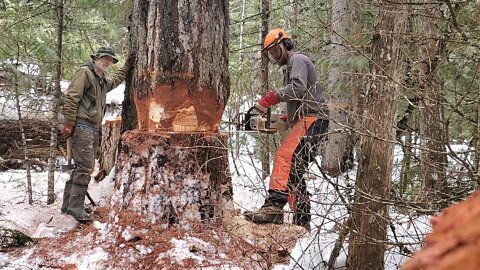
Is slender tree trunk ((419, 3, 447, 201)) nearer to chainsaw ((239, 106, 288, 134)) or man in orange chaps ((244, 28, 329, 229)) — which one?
man in orange chaps ((244, 28, 329, 229))

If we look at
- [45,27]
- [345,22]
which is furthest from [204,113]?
[345,22]

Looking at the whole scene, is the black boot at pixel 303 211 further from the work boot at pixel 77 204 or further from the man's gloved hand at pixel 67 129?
the man's gloved hand at pixel 67 129

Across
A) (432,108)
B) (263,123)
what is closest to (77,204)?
(263,123)

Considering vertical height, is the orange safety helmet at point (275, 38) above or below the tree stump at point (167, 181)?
above

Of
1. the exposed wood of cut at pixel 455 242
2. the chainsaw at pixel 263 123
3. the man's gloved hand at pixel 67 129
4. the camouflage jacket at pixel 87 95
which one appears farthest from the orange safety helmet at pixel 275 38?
the exposed wood of cut at pixel 455 242

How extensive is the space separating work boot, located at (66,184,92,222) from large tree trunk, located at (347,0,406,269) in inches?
123

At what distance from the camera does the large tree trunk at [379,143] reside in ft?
9.39

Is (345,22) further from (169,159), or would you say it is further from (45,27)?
(169,159)

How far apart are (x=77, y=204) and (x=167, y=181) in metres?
1.76

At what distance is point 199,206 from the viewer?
12.4 ft

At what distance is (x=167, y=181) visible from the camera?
376cm

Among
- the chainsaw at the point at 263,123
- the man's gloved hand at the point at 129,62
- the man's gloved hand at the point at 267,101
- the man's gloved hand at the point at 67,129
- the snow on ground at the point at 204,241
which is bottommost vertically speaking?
the snow on ground at the point at 204,241

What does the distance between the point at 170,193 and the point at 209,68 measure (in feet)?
3.70

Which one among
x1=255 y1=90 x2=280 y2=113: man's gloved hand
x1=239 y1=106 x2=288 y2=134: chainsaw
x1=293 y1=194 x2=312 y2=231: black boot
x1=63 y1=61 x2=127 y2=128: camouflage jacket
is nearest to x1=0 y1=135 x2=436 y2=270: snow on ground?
x1=293 y1=194 x2=312 y2=231: black boot
